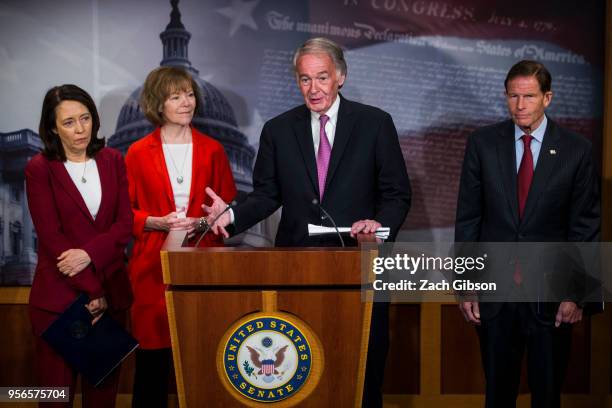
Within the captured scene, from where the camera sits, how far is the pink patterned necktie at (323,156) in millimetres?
2975

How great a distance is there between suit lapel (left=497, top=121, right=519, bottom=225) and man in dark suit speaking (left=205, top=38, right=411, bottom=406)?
1.19 ft

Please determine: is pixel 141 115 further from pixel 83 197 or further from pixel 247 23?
pixel 83 197

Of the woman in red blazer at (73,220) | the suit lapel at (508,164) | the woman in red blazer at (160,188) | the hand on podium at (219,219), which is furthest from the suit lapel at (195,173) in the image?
the suit lapel at (508,164)

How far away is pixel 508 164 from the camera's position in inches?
117

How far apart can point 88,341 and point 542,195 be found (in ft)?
5.80

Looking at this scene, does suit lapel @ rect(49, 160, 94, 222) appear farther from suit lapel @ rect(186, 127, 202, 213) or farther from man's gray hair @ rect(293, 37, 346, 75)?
man's gray hair @ rect(293, 37, 346, 75)

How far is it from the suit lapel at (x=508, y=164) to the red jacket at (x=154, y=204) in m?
1.21

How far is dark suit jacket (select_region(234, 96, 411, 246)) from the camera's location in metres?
2.96

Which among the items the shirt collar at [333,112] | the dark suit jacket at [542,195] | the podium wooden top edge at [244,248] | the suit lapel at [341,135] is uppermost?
the shirt collar at [333,112]

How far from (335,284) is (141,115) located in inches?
81.6

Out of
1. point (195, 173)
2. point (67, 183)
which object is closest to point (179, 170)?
point (195, 173)

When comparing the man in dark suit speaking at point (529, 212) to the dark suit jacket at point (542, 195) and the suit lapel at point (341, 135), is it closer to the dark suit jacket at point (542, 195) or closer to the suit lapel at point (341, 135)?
the dark suit jacket at point (542, 195)

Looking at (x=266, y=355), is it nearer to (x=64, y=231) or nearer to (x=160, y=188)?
(x=64, y=231)

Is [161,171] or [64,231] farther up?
[161,171]
